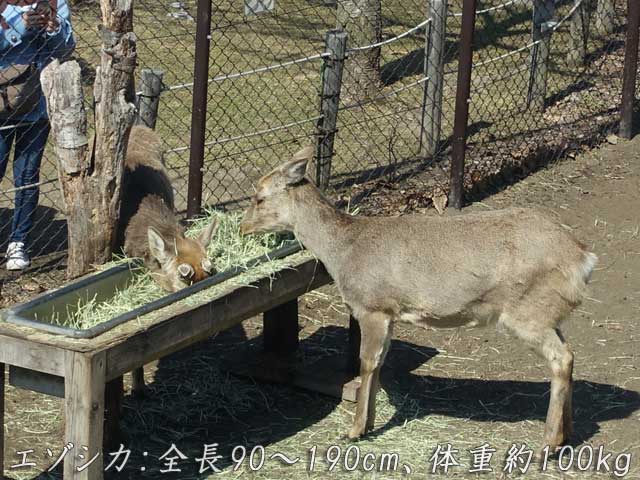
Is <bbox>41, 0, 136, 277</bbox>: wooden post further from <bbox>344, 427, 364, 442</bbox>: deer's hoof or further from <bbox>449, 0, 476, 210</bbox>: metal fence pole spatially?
<bbox>449, 0, 476, 210</bbox>: metal fence pole

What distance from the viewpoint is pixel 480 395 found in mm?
6941

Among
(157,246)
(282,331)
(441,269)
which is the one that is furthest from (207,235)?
(441,269)

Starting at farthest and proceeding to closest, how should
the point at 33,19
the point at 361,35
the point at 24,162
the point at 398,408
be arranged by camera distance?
1. the point at 361,35
2. the point at 24,162
3. the point at 33,19
4. the point at 398,408

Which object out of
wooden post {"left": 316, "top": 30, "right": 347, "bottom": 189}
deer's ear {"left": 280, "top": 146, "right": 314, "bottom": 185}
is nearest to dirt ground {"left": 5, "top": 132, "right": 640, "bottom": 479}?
wooden post {"left": 316, "top": 30, "right": 347, "bottom": 189}

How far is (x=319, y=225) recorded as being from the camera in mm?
6410

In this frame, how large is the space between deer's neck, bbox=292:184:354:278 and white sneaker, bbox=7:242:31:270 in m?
2.51

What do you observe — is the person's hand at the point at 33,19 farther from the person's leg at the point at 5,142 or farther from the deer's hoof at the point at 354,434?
the deer's hoof at the point at 354,434

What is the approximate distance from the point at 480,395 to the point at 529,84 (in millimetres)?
5330

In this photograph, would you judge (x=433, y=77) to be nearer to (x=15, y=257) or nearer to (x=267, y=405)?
(x=15, y=257)

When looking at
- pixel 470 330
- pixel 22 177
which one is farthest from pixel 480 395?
pixel 22 177

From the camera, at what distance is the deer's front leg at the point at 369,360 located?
6.20 metres

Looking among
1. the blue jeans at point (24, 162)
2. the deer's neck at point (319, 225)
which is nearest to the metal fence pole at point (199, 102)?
the blue jeans at point (24, 162)

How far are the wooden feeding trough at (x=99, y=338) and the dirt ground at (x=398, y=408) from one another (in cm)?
58

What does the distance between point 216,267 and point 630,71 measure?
6304 millimetres
